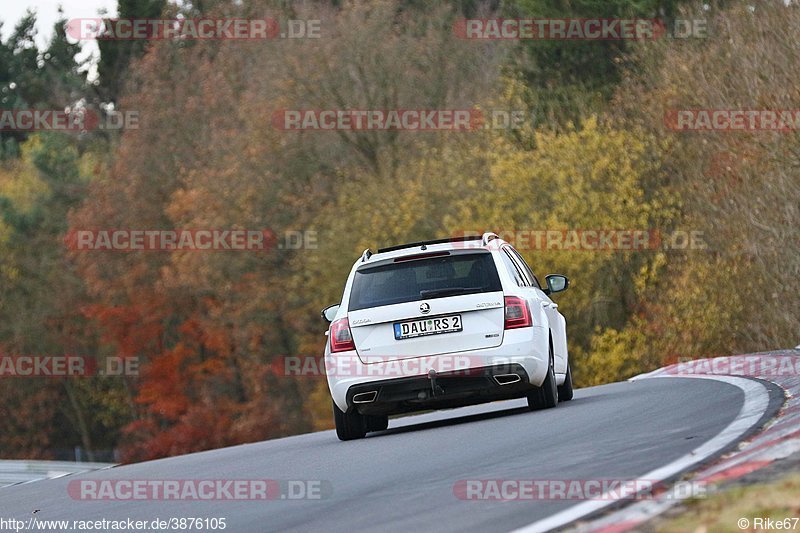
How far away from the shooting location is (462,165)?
4662 centimetres

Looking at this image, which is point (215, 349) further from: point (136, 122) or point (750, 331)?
point (750, 331)

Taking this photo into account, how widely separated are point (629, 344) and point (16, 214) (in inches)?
1404

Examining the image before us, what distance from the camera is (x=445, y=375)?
13500 millimetres

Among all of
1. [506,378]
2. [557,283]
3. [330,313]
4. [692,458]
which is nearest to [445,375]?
[506,378]

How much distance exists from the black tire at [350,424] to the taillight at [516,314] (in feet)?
5.60

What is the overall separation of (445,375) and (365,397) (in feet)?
2.49

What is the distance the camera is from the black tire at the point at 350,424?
46.7 feet

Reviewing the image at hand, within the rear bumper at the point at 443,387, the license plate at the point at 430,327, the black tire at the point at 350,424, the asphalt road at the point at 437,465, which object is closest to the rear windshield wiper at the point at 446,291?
the license plate at the point at 430,327

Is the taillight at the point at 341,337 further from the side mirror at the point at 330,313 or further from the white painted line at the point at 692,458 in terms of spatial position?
the white painted line at the point at 692,458

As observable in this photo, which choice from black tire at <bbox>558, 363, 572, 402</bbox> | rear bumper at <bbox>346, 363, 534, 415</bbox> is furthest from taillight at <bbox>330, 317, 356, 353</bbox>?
black tire at <bbox>558, 363, 572, 402</bbox>

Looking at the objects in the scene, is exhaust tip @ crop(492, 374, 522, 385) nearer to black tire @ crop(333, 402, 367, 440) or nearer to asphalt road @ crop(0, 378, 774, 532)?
asphalt road @ crop(0, 378, 774, 532)

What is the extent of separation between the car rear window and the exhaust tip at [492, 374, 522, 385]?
79 cm

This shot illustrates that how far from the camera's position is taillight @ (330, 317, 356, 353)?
45.1 ft

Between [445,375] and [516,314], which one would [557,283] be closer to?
[516,314]
